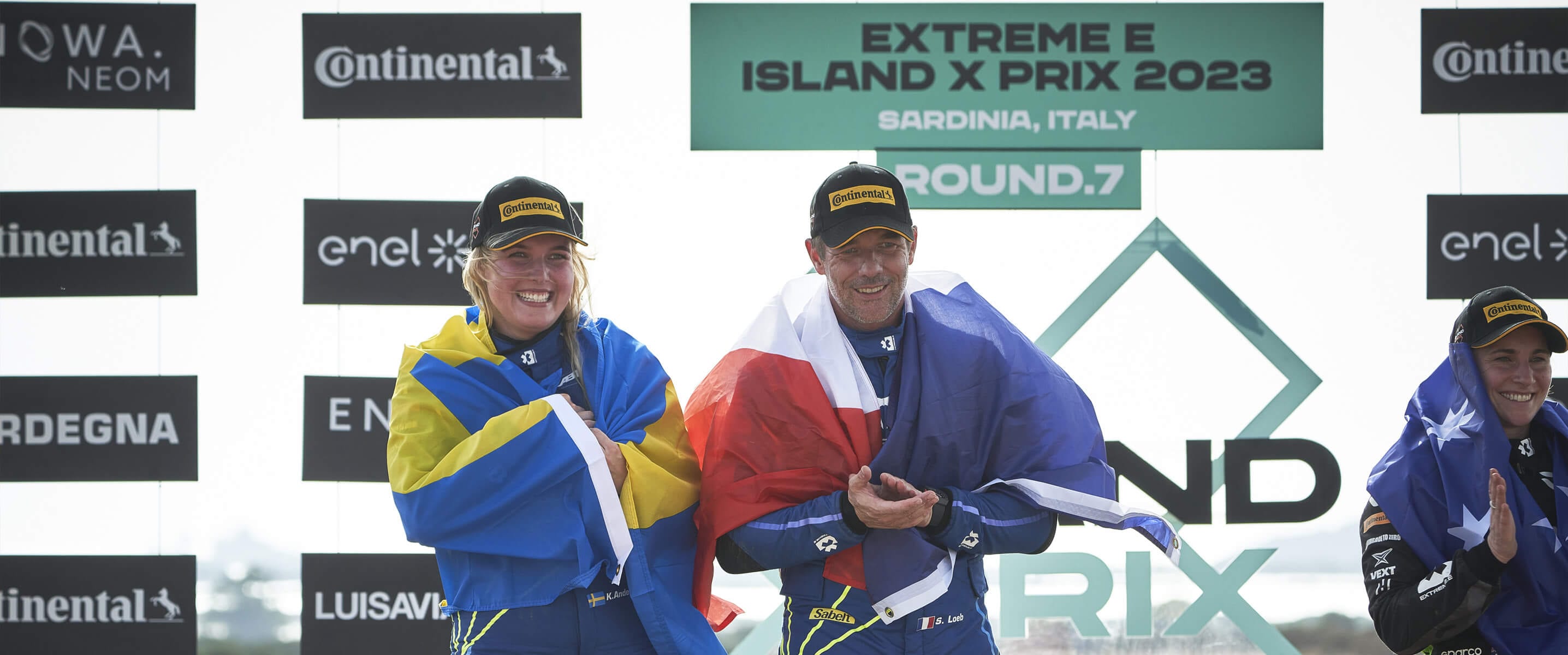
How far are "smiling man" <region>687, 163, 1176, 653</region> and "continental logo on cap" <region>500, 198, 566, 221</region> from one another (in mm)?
410

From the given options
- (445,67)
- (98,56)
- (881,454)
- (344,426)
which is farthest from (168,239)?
(881,454)

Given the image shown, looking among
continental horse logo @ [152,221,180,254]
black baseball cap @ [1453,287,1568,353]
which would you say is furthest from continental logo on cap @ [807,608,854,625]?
continental horse logo @ [152,221,180,254]

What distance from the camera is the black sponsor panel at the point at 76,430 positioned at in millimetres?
3471

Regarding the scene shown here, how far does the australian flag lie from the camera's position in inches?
80.9

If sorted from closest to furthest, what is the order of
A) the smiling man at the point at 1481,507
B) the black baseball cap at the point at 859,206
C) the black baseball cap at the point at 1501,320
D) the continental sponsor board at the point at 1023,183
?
the black baseball cap at the point at 859,206 → the smiling man at the point at 1481,507 → the black baseball cap at the point at 1501,320 → the continental sponsor board at the point at 1023,183

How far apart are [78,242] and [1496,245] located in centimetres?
449

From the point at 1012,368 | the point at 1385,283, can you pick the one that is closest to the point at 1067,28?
the point at 1385,283

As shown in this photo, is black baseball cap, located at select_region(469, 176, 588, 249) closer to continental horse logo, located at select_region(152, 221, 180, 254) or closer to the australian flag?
the australian flag

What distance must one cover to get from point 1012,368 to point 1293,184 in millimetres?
1983

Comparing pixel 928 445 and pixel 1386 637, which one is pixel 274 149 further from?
pixel 1386 637

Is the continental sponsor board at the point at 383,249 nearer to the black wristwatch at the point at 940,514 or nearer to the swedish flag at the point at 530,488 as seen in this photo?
the swedish flag at the point at 530,488

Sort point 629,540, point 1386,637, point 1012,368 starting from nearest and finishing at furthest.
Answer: point 629,540, point 1012,368, point 1386,637

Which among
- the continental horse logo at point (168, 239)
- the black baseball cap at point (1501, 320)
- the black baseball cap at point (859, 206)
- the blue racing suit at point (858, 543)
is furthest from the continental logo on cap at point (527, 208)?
the continental horse logo at point (168, 239)

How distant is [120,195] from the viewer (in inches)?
138
